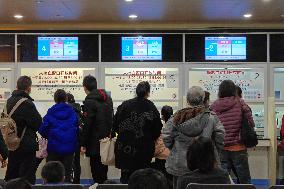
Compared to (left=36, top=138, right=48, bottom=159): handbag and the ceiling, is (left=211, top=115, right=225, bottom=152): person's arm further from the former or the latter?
the ceiling

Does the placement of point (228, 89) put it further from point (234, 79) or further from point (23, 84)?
point (234, 79)

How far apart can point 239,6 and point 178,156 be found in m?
4.14

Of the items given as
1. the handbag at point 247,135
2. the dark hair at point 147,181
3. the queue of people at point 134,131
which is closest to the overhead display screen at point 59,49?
the queue of people at point 134,131

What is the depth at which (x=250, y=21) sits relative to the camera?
379 inches

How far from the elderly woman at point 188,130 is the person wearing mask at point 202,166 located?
90 centimetres

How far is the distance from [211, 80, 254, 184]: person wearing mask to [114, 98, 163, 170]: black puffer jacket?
0.82m

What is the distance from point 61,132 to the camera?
234 inches

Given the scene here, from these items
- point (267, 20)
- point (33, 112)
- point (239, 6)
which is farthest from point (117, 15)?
point (33, 112)

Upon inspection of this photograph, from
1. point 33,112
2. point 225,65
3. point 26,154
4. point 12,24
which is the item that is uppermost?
point 12,24

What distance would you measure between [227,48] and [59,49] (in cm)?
307

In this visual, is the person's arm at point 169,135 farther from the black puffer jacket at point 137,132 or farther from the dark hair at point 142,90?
the dark hair at point 142,90

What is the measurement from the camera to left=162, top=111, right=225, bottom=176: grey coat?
14.9ft

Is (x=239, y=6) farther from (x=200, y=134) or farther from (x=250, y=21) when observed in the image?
(x=200, y=134)

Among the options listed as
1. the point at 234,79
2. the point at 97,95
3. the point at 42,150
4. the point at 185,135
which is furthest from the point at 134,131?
the point at 234,79
